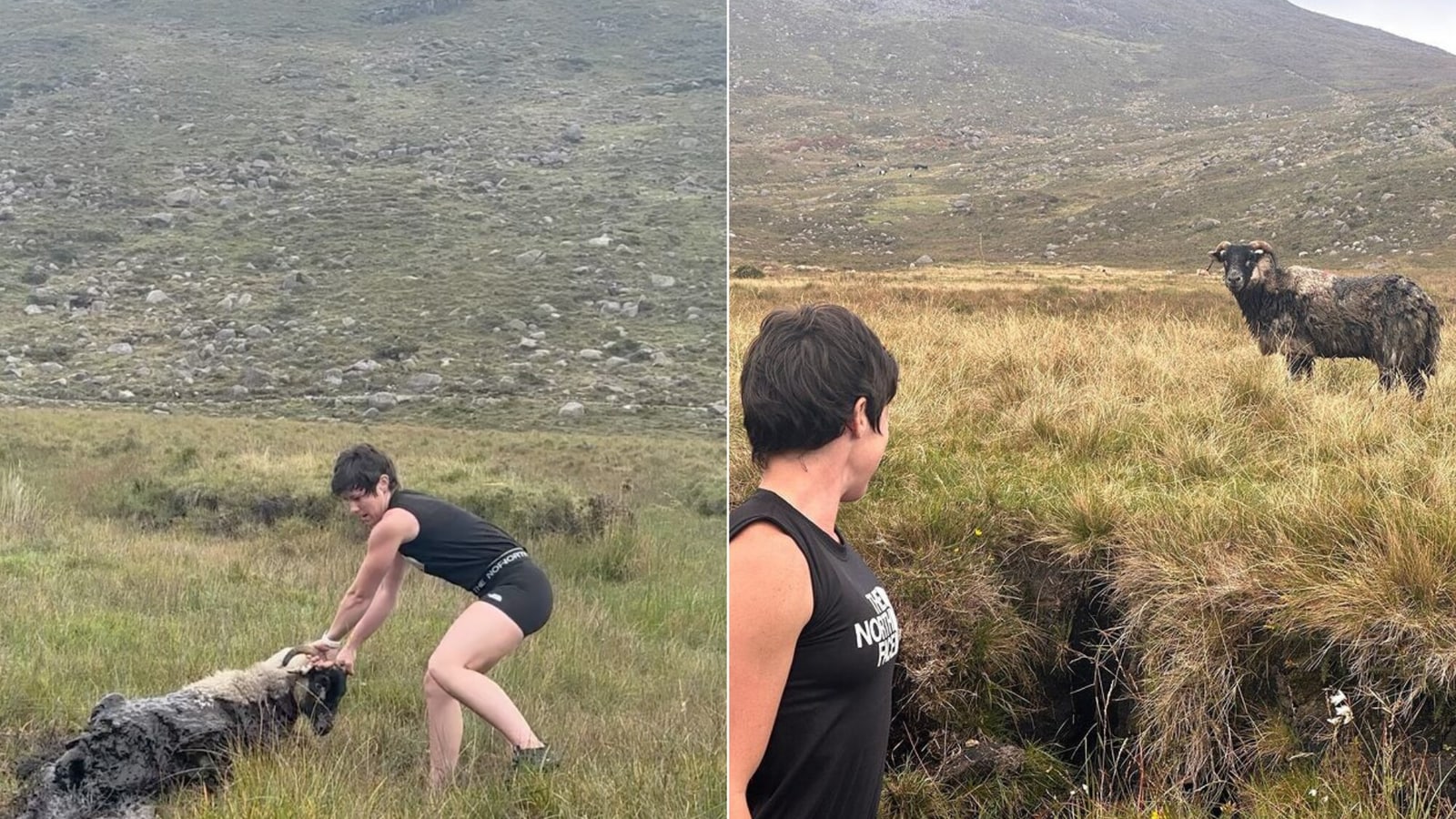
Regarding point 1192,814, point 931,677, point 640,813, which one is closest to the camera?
point 640,813

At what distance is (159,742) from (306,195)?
5919 millimetres

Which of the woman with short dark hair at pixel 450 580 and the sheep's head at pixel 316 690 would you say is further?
the sheep's head at pixel 316 690

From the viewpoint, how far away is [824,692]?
156 centimetres

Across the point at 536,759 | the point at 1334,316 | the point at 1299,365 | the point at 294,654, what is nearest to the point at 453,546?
the point at 294,654

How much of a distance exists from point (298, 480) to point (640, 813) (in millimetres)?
3896

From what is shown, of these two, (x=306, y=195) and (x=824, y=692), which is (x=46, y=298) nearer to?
(x=306, y=195)

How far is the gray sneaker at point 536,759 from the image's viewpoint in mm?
2002

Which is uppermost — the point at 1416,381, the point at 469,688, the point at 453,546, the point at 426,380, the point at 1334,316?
the point at 453,546

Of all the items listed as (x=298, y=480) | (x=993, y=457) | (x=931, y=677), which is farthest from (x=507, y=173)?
(x=931, y=677)

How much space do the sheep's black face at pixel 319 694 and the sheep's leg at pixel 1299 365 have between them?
26.9ft

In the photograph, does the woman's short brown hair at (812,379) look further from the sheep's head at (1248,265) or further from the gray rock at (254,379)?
the sheep's head at (1248,265)

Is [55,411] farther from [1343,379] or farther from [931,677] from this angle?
[1343,379]

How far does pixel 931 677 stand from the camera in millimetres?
4398

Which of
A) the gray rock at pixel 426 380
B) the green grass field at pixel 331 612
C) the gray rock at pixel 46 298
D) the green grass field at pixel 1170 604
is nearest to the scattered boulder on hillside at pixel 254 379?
the gray rock at pixel 426 380
